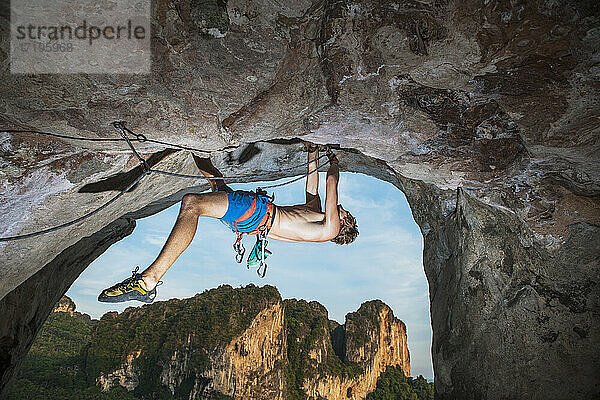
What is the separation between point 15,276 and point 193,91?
3068 mm

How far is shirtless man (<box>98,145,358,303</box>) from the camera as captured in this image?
2.82 meters

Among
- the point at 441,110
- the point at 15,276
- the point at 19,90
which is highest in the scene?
the point at 441,110

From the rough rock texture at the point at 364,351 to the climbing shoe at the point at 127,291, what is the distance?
18.5m

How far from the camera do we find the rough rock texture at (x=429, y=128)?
2.02 metres

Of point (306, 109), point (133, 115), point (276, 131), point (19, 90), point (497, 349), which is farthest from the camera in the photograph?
point (497, 349)

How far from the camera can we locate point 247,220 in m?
3.63

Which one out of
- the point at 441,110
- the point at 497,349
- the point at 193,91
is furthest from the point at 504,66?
the point at 497,349

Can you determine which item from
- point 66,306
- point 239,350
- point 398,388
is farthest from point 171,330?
point 398,388

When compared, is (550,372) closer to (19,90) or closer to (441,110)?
(441,110)

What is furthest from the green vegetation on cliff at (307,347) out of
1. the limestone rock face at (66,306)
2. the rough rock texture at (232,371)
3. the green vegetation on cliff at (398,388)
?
the limestone rock face at (66,306)

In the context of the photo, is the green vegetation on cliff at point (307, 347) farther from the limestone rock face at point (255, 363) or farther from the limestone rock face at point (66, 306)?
the limestone rock face at point (66, 306)

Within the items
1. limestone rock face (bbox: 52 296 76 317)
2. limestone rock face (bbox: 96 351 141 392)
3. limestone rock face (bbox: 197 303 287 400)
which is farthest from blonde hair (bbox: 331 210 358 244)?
limestone rock face (bbox: 52 296 76 317)

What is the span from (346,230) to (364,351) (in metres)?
18.6

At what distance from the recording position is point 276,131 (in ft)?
9.71
